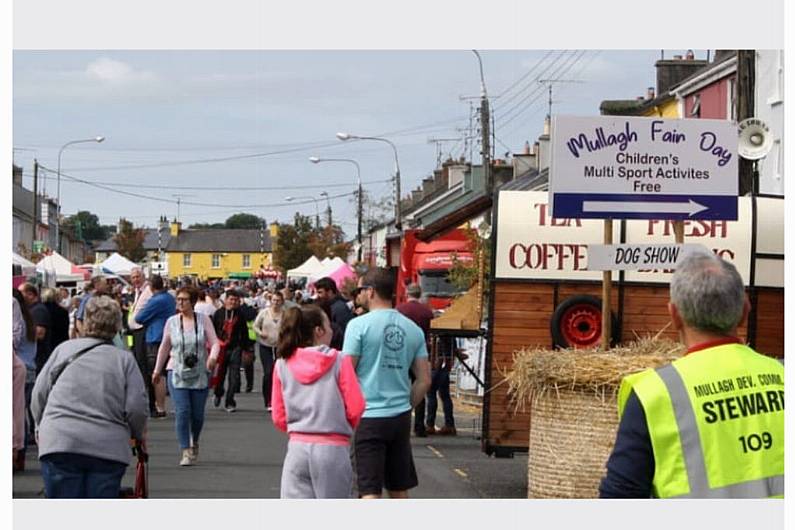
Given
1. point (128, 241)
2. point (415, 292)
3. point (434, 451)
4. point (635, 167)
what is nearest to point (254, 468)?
point (434, 451)

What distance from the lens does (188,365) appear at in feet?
44.7

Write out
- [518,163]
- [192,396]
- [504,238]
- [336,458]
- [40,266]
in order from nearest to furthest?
[336,458]
[504,238]
[192,396]
[40,266]
[518,163]

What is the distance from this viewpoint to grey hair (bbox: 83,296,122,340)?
784 cm

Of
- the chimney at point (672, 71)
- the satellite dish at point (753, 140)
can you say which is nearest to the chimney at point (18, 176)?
the chimney at point (672, 71)

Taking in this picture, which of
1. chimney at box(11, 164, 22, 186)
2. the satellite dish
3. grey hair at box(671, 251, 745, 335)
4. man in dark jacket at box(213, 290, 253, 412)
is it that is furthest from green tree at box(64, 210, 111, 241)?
grey hair at box(671, 251, 745, 335)

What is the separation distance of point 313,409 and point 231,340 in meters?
13.9

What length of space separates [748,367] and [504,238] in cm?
Answer: 773

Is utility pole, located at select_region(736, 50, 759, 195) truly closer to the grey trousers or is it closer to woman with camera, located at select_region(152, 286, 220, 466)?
woman with camera, located at select_region(152, 286, 220, 466)

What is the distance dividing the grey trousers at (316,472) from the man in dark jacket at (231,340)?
1277 cm

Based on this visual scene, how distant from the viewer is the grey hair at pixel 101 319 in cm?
784

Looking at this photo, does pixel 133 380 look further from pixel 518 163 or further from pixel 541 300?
pixel 518 163

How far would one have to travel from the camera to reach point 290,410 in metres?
7.75

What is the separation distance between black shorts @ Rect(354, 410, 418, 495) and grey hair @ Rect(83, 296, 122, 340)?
5.76ft
